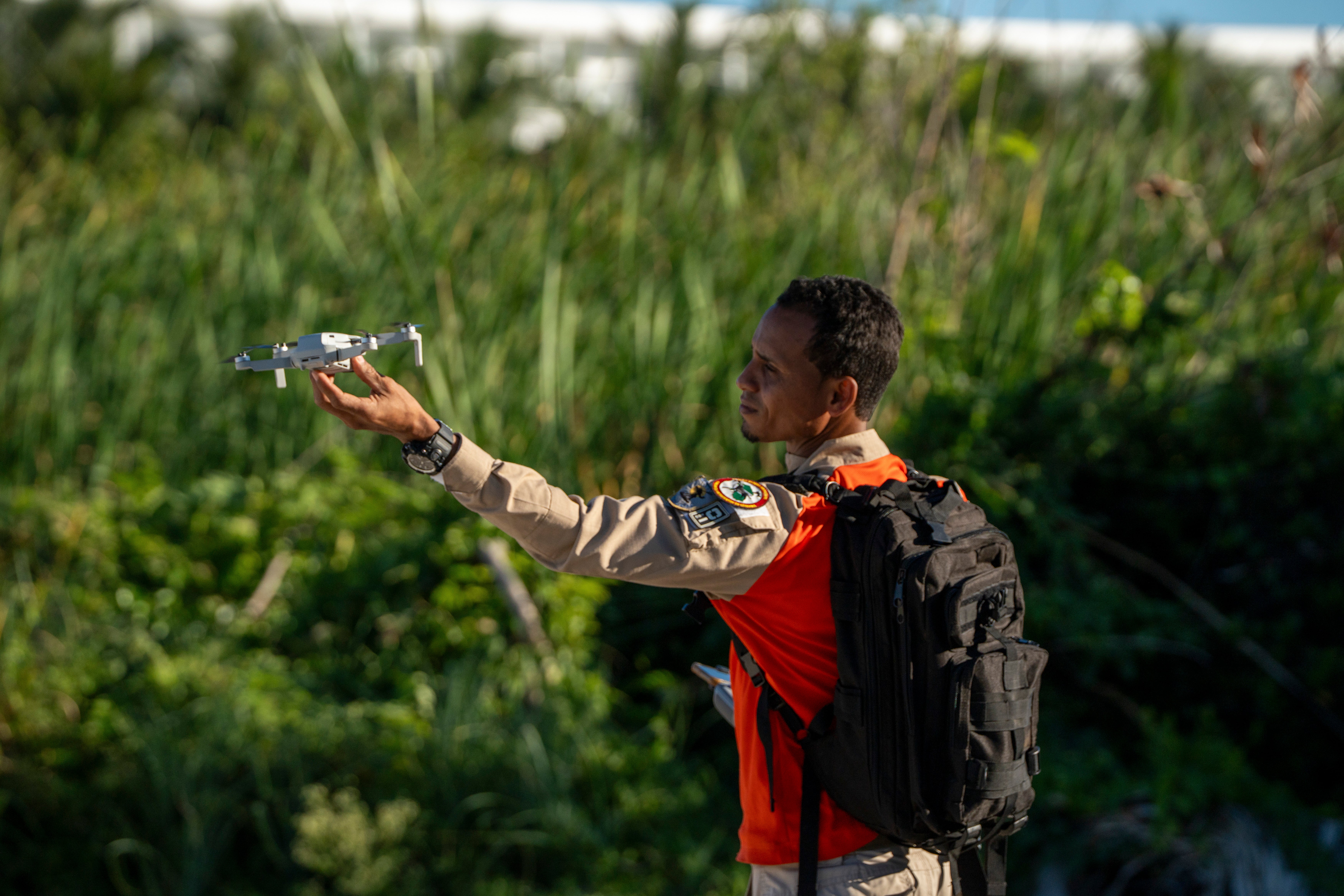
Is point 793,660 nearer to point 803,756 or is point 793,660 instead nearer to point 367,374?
point 803,756

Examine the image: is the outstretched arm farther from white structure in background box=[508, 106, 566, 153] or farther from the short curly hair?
white structure in background box=[508, 106, 566, 153]

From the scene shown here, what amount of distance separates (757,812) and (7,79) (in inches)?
563

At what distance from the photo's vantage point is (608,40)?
16172mm

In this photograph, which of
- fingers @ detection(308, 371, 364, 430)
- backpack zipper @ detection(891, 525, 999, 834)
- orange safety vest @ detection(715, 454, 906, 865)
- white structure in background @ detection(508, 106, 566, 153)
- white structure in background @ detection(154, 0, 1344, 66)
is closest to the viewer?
fingers @ detection(308, 371, 364, 430)

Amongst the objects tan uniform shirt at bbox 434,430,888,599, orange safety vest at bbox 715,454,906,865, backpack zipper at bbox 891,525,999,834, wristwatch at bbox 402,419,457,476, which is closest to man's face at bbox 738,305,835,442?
orange safety vest at bbox 715,454,906,865

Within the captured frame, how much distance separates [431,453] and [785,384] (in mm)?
618

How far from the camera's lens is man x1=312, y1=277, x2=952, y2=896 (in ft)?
5.35

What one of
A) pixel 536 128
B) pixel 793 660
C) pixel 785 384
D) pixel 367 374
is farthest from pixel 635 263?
pixel 536 128

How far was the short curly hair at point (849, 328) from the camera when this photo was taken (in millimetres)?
1884

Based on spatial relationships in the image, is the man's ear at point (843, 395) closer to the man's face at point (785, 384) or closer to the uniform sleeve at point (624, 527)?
the man's face at point (785, 384)

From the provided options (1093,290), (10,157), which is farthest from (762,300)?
(10,157)

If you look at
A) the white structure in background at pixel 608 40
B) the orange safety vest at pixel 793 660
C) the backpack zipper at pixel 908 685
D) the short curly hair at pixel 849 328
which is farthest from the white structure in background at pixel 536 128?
the backpack zipper at pixel 908 685

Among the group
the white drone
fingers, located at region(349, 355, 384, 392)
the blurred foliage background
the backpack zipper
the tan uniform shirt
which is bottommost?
the blurred foliage background

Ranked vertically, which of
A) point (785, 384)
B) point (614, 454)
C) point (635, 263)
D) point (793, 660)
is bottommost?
point (614, 454)
